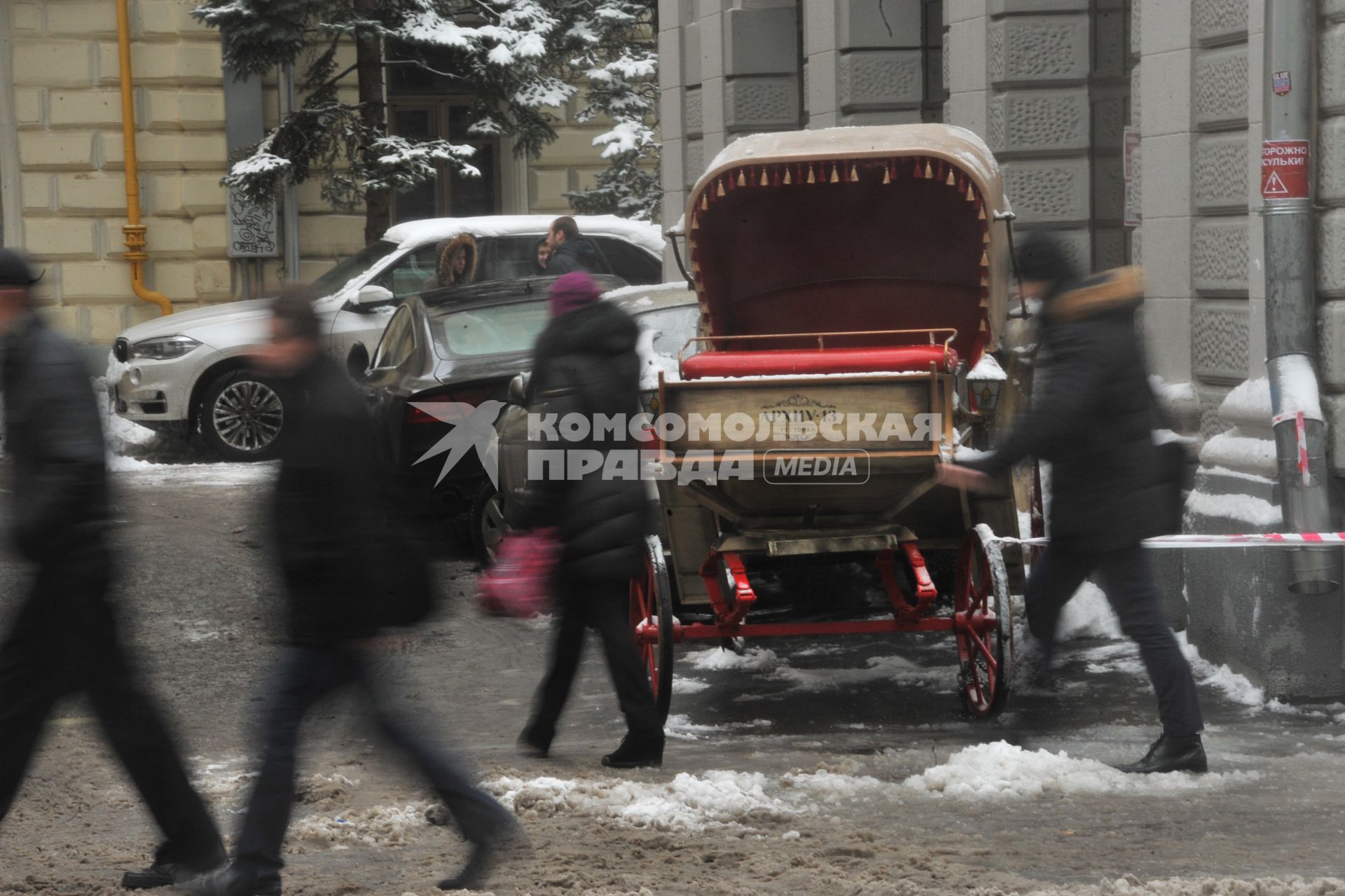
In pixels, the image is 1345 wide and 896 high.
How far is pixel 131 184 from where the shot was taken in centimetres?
2122

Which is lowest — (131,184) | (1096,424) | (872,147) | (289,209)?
(1096,424)

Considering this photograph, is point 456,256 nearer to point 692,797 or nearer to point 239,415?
point 239,415

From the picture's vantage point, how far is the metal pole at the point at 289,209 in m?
21.7

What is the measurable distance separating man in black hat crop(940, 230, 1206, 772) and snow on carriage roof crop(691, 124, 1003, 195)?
1.92 meters

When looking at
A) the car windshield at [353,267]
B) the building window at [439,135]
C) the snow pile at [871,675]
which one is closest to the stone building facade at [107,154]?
the building window at [439,135]

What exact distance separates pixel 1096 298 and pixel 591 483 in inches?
72.8

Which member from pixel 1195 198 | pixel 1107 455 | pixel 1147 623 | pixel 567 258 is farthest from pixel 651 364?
pixel 567 258

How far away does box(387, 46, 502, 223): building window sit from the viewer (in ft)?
78.8

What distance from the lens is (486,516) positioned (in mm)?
10977

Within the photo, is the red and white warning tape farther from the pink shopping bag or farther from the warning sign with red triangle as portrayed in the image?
the pink shopping bag

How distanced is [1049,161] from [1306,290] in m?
4.42

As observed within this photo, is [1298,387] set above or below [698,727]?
above

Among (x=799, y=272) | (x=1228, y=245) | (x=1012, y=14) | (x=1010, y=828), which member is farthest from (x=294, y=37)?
(x=1010, y=828)

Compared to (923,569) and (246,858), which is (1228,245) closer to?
(923,569)
